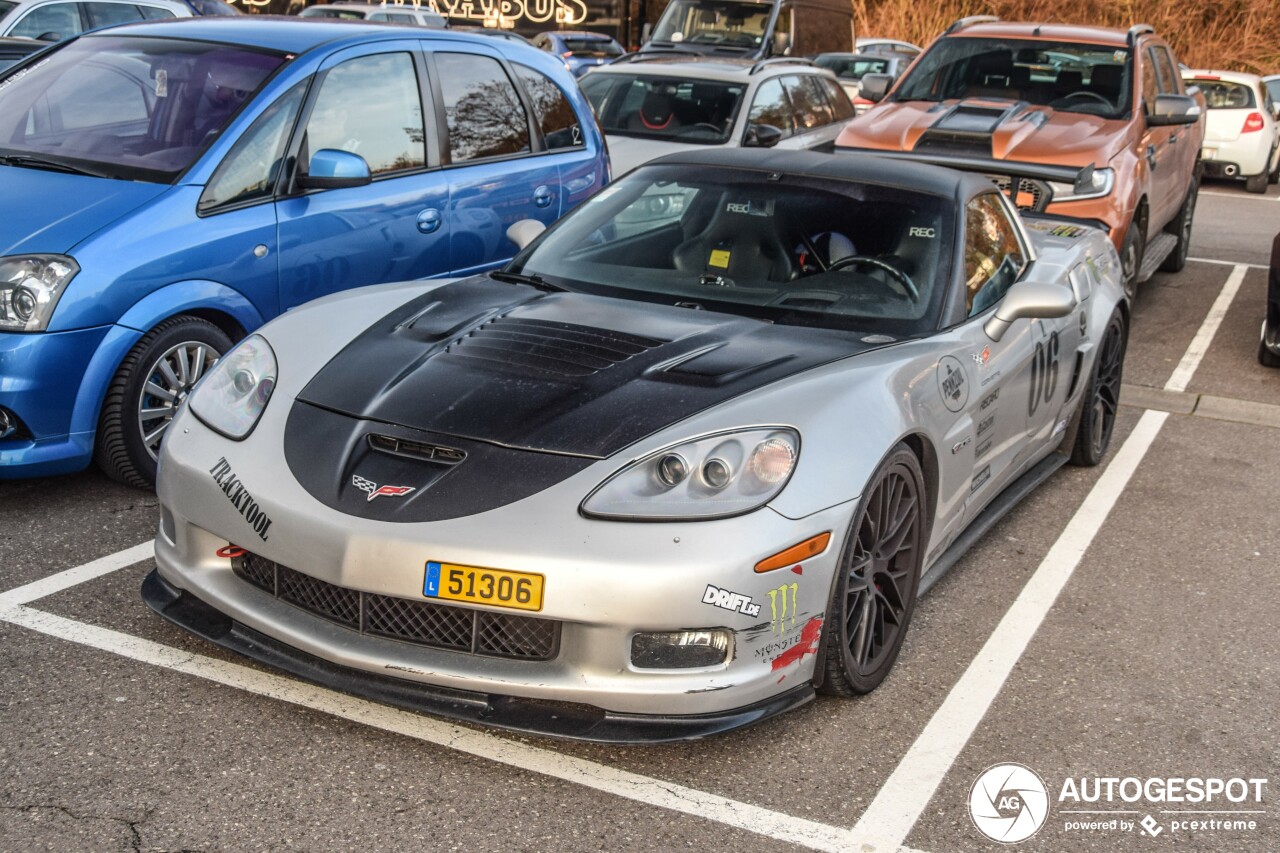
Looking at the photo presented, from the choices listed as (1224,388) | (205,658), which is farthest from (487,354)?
(1224,388)

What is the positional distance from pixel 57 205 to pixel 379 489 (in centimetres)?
252

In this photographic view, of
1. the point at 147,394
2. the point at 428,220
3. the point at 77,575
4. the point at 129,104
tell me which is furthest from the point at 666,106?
the point at 77,575

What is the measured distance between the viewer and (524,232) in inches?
205

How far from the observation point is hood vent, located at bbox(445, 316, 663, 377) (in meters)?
3.86

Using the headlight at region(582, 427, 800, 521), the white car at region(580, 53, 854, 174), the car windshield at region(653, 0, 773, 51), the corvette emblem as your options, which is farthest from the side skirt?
the car windshield at region(653, 0, 773, 51)

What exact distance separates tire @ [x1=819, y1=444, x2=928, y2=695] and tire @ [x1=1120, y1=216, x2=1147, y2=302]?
5.13 metres

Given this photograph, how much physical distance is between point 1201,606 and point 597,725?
2.46 meters

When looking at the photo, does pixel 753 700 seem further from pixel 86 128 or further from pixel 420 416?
pixel 86 128

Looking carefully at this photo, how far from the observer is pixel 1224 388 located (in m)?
7.88

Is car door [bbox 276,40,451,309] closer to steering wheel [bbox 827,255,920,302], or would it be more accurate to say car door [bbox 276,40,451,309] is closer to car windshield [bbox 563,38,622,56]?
steering wheel [bbox 827,255,920,302]

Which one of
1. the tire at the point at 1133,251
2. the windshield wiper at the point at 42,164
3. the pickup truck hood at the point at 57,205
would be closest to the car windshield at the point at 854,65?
the tire at the point at 1133,251

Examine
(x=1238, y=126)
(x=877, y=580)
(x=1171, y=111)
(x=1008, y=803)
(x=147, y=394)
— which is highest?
(x=1171, y=111)

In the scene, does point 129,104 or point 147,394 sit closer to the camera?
point 147,394

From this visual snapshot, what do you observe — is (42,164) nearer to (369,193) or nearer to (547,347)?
(369,193)
